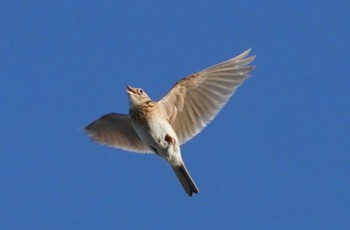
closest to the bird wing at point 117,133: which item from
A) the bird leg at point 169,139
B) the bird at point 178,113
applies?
the bird at point 178,113

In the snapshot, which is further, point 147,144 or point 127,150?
point 127,150

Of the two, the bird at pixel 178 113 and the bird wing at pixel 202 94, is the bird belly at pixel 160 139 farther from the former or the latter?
the bird wing at pixel 202 94

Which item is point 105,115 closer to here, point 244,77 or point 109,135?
point 109,135

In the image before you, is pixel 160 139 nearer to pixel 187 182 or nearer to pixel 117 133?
pixel 187 182

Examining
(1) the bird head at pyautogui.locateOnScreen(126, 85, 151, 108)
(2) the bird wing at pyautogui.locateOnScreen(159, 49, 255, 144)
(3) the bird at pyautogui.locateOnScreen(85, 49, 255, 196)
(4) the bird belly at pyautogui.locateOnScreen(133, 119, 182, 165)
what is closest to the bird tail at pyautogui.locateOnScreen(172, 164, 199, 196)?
(3) the bird at pyautogui.locateOnScreen(85, 49, 255, 196)

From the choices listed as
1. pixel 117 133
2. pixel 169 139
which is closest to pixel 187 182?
pixel 169 139

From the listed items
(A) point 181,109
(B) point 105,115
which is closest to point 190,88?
(A) point 181,109

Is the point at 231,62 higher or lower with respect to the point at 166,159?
higher

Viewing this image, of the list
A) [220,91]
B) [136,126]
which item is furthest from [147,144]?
[220,91]
